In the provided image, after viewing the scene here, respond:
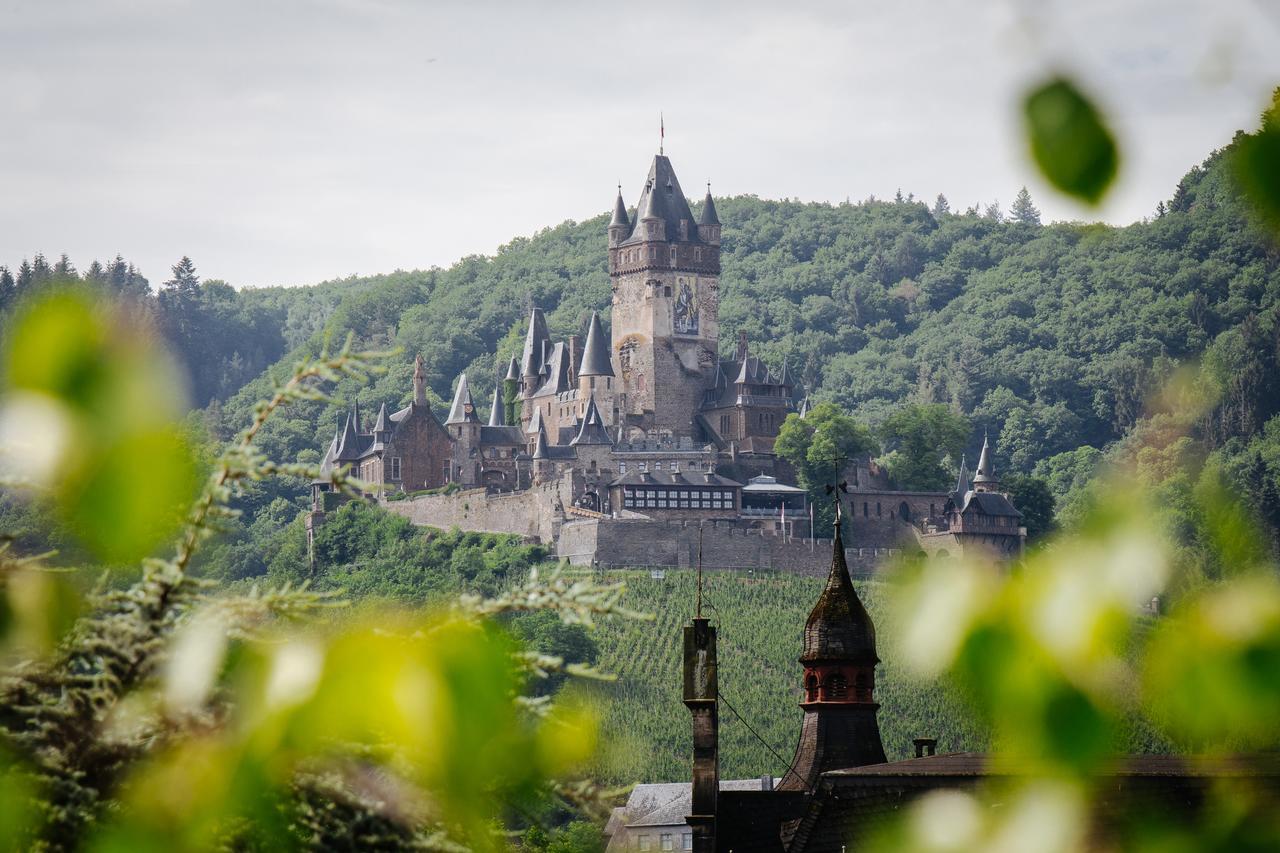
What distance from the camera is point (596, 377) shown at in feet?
347

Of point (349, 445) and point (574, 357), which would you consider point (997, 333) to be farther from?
point (349, 445)

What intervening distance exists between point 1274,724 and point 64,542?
1.79 m

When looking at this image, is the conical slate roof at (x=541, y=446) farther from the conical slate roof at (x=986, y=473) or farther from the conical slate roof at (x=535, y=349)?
the conical slate roof at (x=986, y=473)

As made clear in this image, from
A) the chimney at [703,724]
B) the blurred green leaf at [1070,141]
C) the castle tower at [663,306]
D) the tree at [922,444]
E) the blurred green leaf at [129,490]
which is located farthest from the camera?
the tree at [922,444]

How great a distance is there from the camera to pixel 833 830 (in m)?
28.2

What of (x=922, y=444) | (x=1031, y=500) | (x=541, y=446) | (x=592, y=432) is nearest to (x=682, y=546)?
(x=592, y=432)

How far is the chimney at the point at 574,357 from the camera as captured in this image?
107750 millimetres

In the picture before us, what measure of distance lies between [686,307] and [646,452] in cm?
1183

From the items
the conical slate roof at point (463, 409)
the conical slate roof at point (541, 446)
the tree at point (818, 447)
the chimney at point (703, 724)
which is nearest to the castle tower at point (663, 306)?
the conical slate roof at point (541, 446)

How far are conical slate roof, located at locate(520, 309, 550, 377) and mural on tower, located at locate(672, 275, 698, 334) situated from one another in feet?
22.2

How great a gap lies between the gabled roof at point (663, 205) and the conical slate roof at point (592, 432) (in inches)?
567

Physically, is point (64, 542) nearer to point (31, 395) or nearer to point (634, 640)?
point (31, 395)

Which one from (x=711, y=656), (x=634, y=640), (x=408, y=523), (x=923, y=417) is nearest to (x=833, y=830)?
(x=711, y=656)

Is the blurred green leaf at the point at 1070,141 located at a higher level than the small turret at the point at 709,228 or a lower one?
lower
